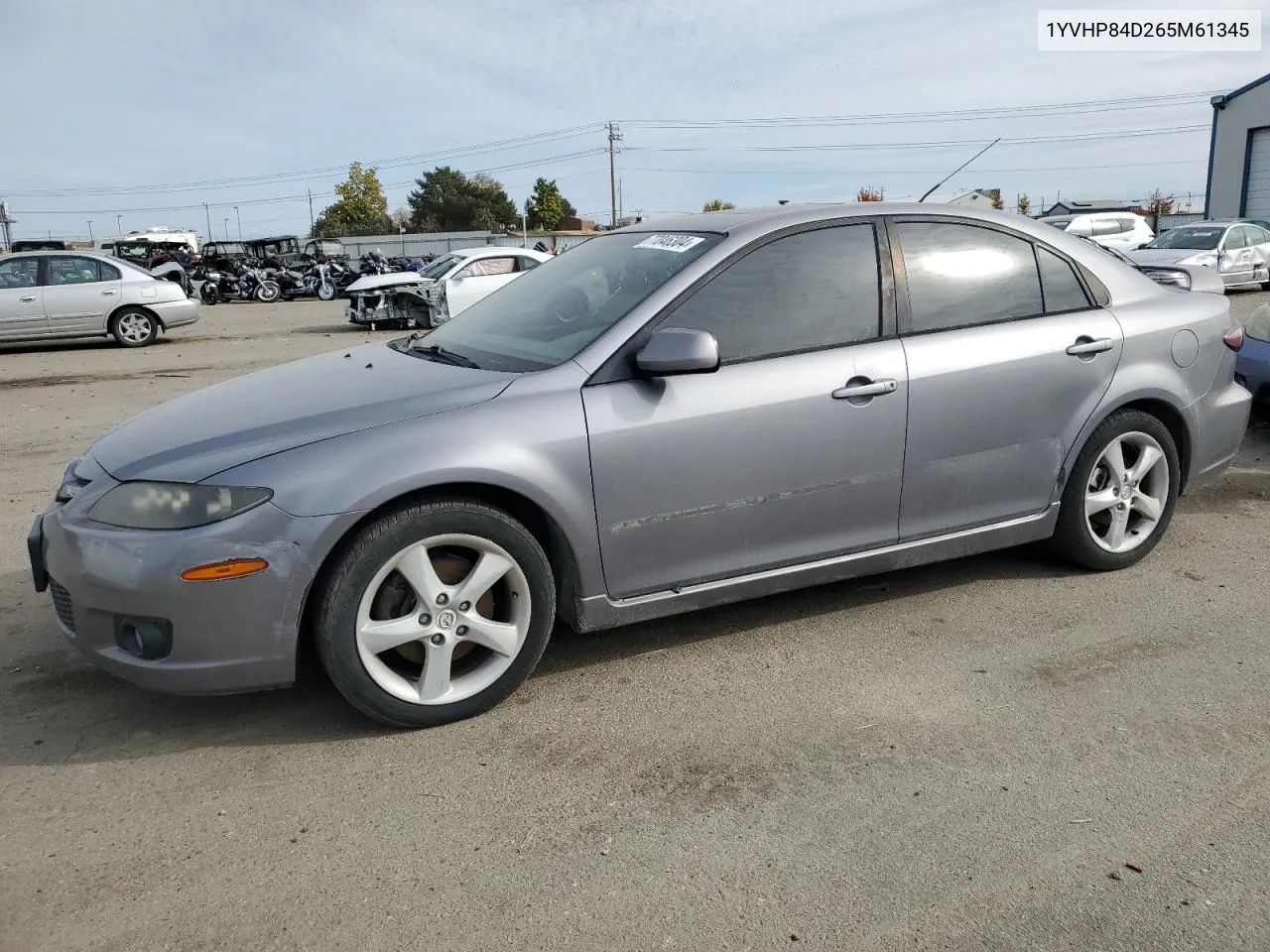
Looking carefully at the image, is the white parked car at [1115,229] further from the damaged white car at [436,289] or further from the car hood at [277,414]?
the car hood at [277,414]

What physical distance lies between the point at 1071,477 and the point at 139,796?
142 inches

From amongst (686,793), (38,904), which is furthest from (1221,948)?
(38,904)

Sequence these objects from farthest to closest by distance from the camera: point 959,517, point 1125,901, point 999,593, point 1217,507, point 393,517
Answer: point 1217,507, point 999,593, point 959,517, point 393,517, point 1125,901

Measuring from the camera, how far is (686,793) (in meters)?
2.81

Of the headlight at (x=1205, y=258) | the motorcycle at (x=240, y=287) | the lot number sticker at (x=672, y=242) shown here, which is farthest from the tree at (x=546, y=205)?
the lot number sticker at (x=672, y=242)

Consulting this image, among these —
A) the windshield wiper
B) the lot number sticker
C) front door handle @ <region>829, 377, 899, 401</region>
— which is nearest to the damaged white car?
the windshield wiper

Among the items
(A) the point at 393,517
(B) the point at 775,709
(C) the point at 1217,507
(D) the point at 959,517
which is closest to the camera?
(A) the point at 393,517

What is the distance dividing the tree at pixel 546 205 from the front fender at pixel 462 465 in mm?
81458

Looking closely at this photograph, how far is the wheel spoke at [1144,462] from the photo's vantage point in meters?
4.38

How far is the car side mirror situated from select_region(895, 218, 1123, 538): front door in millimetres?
909

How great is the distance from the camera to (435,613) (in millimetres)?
3113

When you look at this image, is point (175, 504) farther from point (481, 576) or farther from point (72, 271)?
point (72, 271)

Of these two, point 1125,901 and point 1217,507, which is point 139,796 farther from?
point 1217,507

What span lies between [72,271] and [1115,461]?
14.9 m
